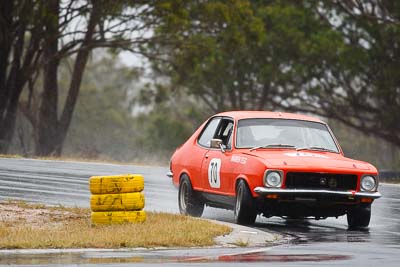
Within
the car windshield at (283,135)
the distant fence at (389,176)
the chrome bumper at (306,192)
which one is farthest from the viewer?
the distant fence at (389,176)

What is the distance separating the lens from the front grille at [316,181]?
15508 millimetres

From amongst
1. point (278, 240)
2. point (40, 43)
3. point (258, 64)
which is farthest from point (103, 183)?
point (258, 64)

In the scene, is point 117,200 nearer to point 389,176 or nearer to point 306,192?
point 306,192

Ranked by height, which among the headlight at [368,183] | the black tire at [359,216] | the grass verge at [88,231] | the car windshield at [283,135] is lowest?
the grass verge at [88,231]

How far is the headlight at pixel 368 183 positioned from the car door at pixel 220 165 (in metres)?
1.68

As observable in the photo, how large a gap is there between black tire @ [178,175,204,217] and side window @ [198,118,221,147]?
546 mm

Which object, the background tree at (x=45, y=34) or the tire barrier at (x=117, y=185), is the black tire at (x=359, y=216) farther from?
the background tree at (x=45, y=34)

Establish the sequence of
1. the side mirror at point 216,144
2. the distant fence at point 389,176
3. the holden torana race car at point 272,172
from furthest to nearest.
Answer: the distant fence at point 389,176 → the side mirror at point 216,144 → the holden torana race car at point 272,172

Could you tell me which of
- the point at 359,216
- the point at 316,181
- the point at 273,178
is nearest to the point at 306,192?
the point at 316,181

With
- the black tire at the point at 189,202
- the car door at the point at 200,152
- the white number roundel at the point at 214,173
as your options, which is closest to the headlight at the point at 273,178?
the white number roundel at the point at 214,173

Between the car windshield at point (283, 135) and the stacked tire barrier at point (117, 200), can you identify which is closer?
the stacked tire barrier at point (117, 200)

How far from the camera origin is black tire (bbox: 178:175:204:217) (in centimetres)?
1733

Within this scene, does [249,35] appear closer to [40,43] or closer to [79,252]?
[40,43]

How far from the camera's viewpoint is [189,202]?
17375mm
